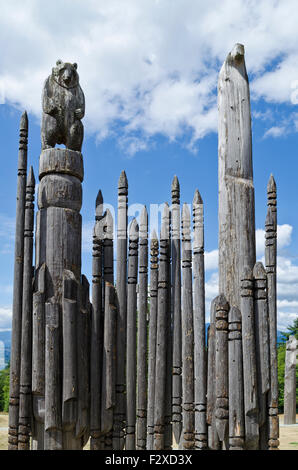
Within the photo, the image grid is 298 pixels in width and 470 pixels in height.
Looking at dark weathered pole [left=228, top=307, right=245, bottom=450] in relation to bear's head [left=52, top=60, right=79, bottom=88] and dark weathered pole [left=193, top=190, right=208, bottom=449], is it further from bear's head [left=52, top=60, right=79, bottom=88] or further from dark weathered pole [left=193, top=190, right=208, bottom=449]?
bear's head [left=52, top=60, right=79, bottom=88]

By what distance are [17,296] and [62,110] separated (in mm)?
1955

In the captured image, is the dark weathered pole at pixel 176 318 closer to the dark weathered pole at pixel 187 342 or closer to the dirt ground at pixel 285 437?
the dark weathered pole at pixel 187 342

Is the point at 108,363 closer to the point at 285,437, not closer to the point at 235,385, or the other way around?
the point at 235,385

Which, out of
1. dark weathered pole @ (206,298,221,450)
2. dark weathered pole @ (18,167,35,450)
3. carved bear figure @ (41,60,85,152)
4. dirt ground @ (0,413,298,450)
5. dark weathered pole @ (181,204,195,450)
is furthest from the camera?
dirt ground @ (0,413,298,450)

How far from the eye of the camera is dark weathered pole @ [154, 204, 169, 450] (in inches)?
196

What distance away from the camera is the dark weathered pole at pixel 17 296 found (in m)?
5.00

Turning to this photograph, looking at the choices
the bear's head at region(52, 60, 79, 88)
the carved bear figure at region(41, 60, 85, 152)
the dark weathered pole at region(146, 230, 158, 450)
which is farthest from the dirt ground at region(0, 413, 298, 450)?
→ the bear's head at region(52, 60, 79, 88)

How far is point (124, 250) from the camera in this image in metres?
5.33

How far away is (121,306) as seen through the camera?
4969 mm

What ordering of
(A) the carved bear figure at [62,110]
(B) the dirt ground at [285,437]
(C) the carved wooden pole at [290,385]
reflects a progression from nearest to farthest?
(A) the carved bear figure at [62,110]
(B) the dirt ground at [285,437]
(C) the carved wooden pole at [290,385]

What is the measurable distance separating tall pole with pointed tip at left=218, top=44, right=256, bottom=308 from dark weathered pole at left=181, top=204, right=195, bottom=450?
0.83 m

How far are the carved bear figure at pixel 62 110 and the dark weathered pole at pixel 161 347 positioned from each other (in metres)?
1.40

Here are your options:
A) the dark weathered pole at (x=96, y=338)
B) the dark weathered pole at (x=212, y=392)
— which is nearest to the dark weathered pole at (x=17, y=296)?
the dark weathered pole at (x=96, y=338)
